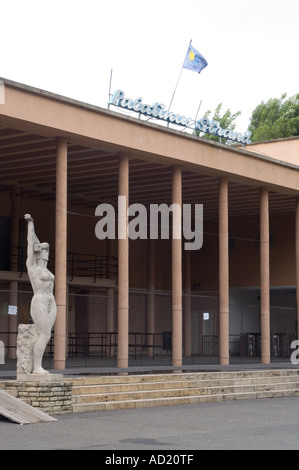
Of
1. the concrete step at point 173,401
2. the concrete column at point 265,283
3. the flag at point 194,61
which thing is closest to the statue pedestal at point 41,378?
the concrete step at point 173,401

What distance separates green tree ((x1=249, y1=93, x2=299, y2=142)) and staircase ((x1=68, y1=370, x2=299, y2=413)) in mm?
45348

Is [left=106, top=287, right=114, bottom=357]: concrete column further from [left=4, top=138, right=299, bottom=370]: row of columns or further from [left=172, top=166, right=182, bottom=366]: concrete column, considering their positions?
[left=172, top=166, right=182, bottom=366]: concrete column

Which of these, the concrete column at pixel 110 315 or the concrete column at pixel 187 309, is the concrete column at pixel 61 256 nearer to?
the concrete column at pixel 110 315

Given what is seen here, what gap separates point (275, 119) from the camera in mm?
71000

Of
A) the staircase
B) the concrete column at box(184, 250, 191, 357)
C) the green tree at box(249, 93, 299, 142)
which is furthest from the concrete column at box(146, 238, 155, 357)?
the green tree at box(249, 93, 299, 142)

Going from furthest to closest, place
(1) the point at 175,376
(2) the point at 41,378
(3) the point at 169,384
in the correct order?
(1) the point at 175,376 < (3) the point at 169,384 < (2) the point at 41,378

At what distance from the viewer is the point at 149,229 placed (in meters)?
37.6

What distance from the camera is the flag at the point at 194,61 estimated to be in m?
29.1

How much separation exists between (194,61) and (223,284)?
838 centimetres

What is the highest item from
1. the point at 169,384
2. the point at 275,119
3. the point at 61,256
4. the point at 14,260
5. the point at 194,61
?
the point at 275,119

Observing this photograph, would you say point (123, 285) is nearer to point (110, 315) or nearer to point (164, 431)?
point (110, 315)

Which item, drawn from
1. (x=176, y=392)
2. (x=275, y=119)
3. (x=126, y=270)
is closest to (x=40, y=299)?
(x=176, y=392)

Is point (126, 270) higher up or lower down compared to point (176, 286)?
higher up
